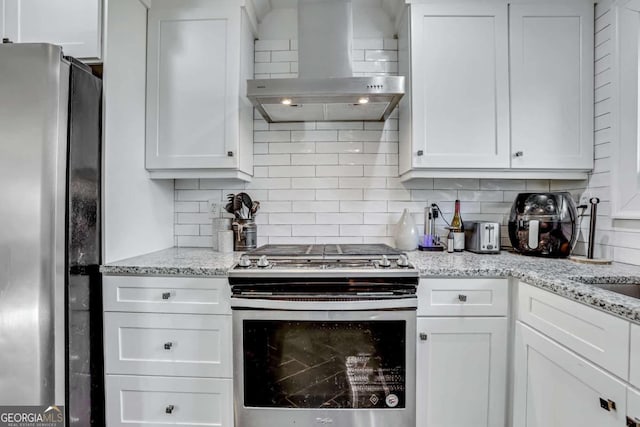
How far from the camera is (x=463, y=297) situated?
1.45m

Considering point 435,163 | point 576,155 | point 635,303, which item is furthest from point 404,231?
point 635,303

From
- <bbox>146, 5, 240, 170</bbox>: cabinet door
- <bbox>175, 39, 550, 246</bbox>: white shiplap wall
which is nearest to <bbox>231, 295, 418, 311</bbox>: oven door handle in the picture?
<bbox>175, 39, 550, 246</bbox>: white shiplap wall

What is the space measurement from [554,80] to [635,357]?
1.55 metres

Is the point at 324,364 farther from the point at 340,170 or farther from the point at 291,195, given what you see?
the point at 340,170

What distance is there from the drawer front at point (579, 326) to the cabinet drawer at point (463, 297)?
8 cm

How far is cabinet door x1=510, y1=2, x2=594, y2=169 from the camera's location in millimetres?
1774

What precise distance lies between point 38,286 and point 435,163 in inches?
76.7

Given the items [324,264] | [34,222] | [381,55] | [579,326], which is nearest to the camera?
[579,326]

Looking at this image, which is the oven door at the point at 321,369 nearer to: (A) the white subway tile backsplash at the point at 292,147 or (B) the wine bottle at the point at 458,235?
(B) the wine bottle at the point at 458,235

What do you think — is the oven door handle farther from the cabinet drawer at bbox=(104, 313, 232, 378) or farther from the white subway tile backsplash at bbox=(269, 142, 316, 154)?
the white subway tile backsplash at bbox=(269, 142, 316, 154)

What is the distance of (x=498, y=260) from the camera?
1643mm

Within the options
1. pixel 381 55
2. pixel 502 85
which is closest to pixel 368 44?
pixel 381 55

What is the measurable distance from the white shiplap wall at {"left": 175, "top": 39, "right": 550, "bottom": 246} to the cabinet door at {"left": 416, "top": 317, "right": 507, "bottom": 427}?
2.66 ft

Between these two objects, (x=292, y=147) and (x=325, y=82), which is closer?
(x=325, y=82)
